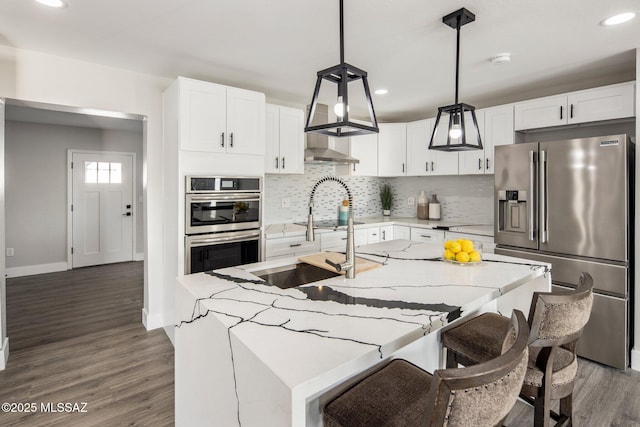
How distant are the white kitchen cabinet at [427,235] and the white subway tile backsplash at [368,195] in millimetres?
586

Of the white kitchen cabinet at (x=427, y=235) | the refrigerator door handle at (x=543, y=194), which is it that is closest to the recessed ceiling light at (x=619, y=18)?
the refrigerator door handle at (x=543, y=194)

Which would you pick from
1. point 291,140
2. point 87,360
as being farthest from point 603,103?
point 87,360

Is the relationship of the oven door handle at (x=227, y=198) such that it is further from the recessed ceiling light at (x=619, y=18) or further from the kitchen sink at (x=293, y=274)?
the recessed ceiling light at (x=619, y=18)

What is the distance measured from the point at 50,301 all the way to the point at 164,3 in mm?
3850

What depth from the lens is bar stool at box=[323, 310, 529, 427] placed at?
30.6 inches

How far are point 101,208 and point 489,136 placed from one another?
6098 mm

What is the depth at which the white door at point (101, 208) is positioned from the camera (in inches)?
225

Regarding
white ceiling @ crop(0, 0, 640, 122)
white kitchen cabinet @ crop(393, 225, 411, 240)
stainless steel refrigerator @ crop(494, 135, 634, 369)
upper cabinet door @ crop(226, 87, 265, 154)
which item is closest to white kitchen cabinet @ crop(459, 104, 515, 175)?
white ceiling @ crop(0, 0, 640, 122)

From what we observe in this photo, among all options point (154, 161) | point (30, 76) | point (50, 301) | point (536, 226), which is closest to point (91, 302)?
point (50, 301)

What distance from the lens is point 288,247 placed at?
3607 mm

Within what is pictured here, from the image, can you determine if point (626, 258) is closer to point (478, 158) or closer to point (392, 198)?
point (478, 158)

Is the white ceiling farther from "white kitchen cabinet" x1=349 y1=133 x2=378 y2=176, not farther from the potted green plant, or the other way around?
the potted green plant

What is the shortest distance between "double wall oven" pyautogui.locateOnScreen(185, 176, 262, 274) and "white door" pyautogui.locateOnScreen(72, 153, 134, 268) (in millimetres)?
4034

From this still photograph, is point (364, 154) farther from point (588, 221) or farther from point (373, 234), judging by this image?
point (588, 221)
